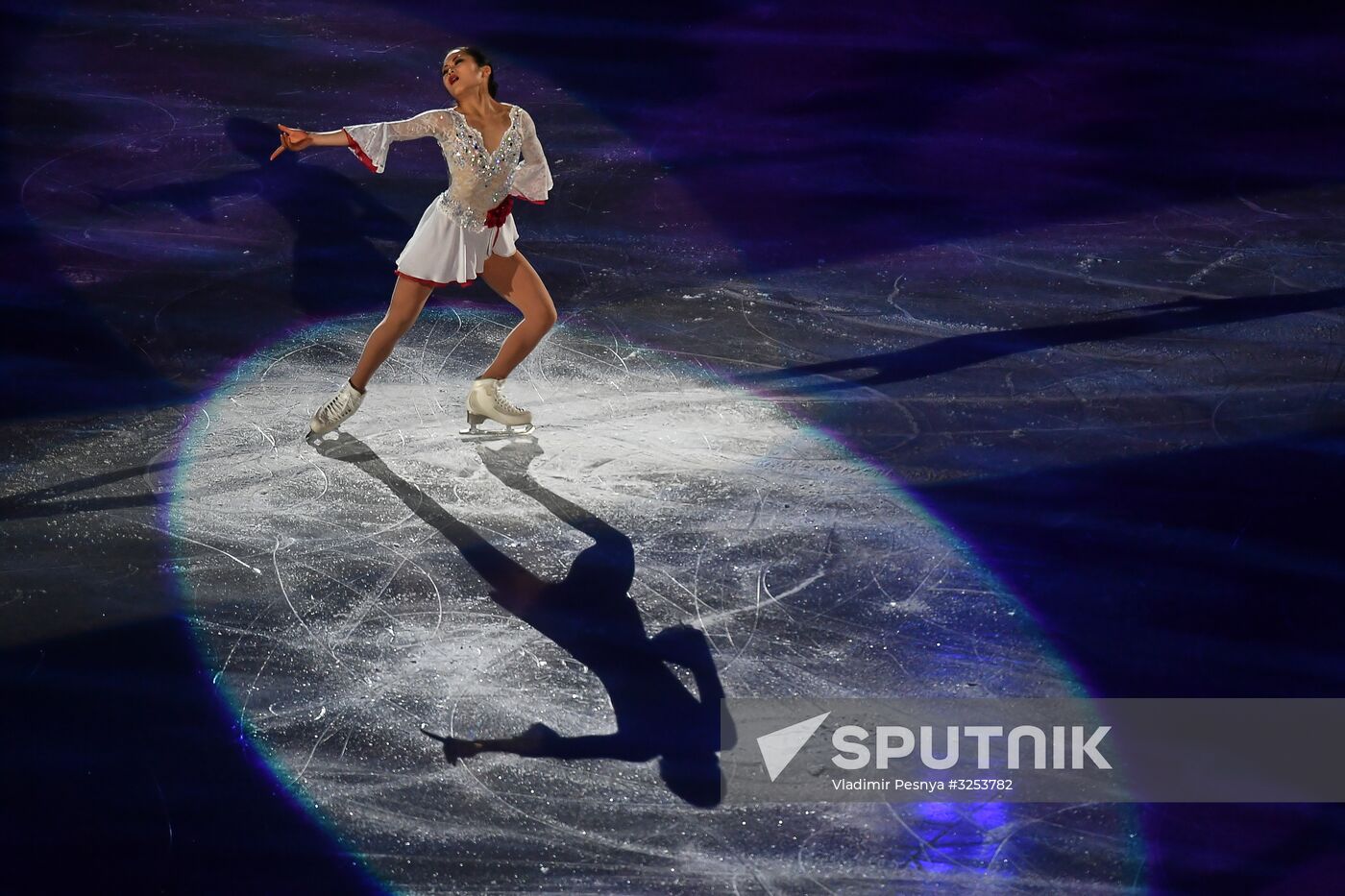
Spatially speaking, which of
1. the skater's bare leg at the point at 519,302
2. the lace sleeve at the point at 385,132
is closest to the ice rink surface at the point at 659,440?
the skater's bare leg at the point at 519,302

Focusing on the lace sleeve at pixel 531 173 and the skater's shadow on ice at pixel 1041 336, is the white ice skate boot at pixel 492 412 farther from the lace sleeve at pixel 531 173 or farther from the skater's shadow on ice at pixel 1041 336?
the skater's shadow on ice at pixel 1041 336

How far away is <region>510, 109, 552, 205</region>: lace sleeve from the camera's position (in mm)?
6009

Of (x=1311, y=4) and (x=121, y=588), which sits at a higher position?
(x=1311, y=4)

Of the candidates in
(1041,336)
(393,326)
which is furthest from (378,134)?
(1041,336)

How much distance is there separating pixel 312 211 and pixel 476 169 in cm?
267

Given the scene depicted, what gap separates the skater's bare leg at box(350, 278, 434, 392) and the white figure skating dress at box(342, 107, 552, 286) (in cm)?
7

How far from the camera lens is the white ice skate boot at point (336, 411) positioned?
6293 mm

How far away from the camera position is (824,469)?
605 cm

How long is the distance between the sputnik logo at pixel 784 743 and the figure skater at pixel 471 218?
2.35m

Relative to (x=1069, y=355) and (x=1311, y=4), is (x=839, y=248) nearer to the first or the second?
(x=1069, y=355)

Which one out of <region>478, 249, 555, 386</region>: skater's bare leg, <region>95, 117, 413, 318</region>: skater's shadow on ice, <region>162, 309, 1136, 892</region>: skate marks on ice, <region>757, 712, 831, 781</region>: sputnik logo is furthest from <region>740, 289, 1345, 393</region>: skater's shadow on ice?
<region>757, 712, 831, 781</region>: sputnik logo

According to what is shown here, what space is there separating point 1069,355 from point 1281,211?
2.39 metres

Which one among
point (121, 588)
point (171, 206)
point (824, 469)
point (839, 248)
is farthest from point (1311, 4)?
point (121, 588)

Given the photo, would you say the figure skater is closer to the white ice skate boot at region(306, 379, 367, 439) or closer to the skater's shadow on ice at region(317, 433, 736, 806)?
the white ice skate boot at region(306, 379, 367, 439)
